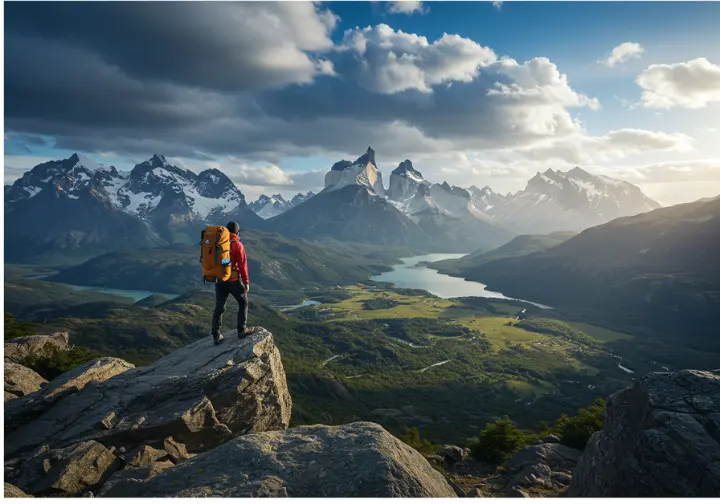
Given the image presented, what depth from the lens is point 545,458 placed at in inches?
802

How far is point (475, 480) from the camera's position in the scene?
19234 mm

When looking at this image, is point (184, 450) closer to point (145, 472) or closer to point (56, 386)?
point (145, 472)

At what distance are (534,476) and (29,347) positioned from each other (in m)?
32.0

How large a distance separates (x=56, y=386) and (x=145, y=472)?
865 cm

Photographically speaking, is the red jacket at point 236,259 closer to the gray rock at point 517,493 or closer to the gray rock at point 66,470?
the gray rock at point 66,470

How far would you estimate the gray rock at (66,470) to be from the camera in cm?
1277

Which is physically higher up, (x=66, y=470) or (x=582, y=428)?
(x=66, y=470)

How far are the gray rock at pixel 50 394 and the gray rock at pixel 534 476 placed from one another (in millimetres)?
19164

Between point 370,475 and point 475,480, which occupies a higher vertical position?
point 370,475

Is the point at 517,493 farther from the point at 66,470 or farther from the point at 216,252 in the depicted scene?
the point at 66,470

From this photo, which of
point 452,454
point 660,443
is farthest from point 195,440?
point 660,443

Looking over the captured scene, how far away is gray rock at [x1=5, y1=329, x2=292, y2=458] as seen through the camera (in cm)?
1513

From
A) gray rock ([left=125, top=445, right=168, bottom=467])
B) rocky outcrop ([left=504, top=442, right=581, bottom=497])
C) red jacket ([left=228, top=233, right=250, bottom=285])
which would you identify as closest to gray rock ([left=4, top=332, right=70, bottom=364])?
gray rock ([left=125, top=445, right=168, bottom=467])

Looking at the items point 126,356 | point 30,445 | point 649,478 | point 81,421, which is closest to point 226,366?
point 81,421
